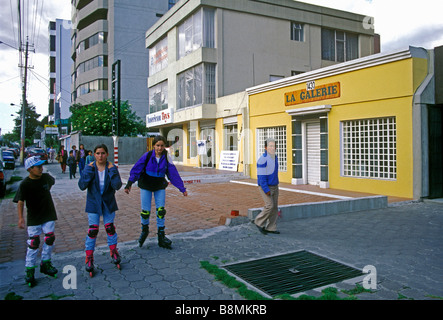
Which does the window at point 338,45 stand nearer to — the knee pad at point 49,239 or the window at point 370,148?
the window at point 370,148

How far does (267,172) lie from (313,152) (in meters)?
8.40

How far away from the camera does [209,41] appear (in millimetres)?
22422

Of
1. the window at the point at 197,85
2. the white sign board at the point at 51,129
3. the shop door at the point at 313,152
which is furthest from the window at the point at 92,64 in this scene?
the shop door at the point at 313,152

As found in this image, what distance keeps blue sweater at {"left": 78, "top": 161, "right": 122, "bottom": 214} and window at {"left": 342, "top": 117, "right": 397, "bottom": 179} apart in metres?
8.99

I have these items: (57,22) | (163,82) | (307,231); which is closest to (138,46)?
(163,82)

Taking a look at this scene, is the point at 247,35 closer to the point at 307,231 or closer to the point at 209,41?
the point at 209,41

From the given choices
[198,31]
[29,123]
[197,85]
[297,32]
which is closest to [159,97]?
[197,85]

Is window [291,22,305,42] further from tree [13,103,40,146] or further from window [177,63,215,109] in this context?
tree [13,103,40,146]

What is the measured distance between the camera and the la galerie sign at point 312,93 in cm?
1271

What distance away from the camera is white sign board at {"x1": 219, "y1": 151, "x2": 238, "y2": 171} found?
19172mm

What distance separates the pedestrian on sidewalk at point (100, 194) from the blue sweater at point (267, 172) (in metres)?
2.60

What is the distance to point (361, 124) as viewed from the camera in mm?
11875

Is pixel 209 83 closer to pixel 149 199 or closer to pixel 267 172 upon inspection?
pixel 267 172

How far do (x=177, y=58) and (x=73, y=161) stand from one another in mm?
11522
